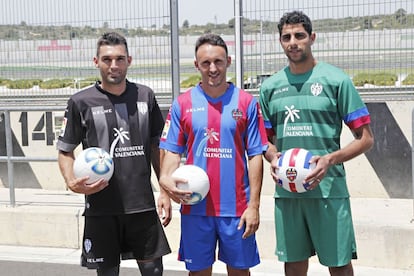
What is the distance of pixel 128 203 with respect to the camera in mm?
4781

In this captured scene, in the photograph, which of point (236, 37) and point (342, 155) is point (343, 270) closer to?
point (342, 155)

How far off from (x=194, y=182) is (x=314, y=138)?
2.81ft

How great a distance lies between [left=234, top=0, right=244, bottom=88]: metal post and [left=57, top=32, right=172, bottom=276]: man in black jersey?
2.84 m

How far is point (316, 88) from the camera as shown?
447 centimetres

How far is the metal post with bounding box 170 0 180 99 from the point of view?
7434mm

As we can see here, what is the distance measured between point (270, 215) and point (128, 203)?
2.66 m

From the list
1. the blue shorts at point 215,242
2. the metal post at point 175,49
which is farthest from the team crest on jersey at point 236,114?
the metal post at point 175,49

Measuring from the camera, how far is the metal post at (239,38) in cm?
750

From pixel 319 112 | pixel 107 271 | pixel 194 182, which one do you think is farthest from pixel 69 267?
pixel 319 112

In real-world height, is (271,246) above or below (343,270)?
below

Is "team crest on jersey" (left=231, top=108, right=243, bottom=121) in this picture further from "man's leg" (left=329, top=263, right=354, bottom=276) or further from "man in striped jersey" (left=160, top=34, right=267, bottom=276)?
"man's leg" (left=329, top=263, right=354, bottom=276)

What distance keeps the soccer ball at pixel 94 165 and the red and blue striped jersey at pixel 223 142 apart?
1.79ft

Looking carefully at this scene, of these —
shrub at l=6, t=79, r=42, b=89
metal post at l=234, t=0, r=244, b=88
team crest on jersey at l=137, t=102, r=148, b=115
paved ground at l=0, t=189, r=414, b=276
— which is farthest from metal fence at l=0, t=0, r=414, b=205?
team crest on jersey at l=137, t=102, r=148, b=115

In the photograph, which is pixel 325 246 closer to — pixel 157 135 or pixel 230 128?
pixel 230 128
